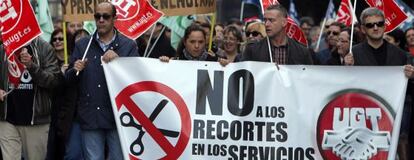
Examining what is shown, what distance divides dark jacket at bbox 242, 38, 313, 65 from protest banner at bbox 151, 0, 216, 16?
1638mm

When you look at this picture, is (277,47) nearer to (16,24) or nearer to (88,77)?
(88,77)

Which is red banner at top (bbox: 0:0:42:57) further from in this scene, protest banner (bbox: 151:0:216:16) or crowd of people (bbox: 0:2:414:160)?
protest banner (bbox: 151:0:216:16)

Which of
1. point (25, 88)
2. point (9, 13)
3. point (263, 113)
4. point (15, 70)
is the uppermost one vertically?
point (9, 13)

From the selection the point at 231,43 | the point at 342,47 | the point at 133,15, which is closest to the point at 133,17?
the point at 133,15

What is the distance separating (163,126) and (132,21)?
2081 mm

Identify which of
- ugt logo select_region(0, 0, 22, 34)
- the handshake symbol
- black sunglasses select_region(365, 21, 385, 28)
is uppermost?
ugt logo select_region(0, 0, 22, 34)

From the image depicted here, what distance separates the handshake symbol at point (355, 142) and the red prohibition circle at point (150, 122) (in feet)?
3.78

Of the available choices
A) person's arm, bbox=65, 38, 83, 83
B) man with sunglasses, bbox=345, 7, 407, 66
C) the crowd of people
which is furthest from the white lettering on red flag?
person's arm, bbox=65, 38, 83, 83

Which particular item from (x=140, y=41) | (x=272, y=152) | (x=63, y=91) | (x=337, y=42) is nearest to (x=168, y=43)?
(x=140, y=41)

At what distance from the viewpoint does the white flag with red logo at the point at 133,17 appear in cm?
1212

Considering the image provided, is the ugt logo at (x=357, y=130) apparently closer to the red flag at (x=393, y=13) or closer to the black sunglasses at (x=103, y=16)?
the black sunglasses at (x=103, y=16)

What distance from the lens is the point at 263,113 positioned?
10.3 metres

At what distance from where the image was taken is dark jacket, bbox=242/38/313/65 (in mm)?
10523

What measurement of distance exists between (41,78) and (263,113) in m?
2.05
